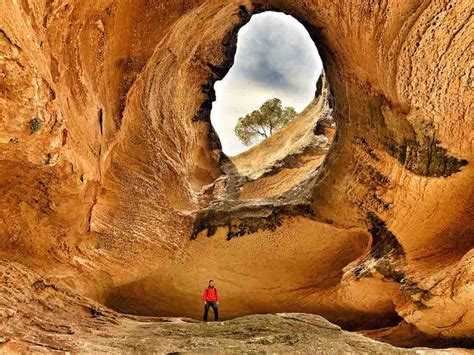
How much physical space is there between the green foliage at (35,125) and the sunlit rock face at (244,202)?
0.03m

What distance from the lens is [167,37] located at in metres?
8.59

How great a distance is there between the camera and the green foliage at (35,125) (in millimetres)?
4453

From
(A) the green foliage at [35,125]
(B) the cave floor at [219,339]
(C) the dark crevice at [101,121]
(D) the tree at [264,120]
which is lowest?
(B) the cave floor at [219,339]

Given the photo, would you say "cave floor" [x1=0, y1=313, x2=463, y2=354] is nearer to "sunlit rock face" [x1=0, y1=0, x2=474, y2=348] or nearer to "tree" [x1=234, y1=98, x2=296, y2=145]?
"sunlit rock face" [x1=0, y1=0, x2=474, y2=348]

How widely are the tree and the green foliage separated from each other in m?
15.5

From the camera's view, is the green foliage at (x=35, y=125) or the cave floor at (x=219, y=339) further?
the green foliage at (x=35, y=125)

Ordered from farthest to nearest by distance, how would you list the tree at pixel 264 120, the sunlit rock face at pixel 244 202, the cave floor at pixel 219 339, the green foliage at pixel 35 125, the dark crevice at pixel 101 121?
1. the tree at pixel 264 120
2. the dark crevice at pixel 101 121
3. the sunlit rock face at pixel 244 202
4. the green foliage at pixel 35 125
5. the cave floor at pixel 219 339

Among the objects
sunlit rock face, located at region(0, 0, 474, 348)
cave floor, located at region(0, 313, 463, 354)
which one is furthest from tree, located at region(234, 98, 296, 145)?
cave floor, located at region(0, 313, 463, 354)

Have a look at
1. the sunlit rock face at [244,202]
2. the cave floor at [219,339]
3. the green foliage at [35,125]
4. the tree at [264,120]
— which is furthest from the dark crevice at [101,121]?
the tree at [264,120]

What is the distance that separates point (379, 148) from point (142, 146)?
4664mm

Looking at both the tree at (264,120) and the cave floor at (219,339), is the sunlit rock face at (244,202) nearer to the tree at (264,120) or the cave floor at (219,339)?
the cave floor at (219,339)

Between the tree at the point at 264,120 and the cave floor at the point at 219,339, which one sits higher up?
the tree at the point at 264,120

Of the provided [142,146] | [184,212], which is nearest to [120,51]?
[142,146]

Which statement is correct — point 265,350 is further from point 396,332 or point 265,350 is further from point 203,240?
point 203,240
